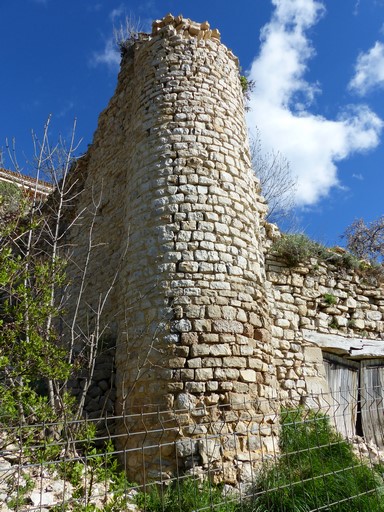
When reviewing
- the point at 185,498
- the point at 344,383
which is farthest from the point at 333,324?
the point at 185,498

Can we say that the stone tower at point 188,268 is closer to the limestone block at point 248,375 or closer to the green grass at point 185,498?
the limestone block at point 248,375

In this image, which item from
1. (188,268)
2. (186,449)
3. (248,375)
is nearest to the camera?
(186,449)

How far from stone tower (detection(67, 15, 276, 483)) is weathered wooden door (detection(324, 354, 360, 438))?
2.10 metres

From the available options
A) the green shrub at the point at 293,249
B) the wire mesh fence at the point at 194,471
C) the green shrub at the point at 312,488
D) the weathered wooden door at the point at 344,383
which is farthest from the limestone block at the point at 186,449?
the green shrub at the point at 293,249

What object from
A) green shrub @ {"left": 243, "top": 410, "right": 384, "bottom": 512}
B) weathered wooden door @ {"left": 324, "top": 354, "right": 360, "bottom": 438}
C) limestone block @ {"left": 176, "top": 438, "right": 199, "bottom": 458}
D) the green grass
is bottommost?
the green grass

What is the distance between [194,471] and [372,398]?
435cm

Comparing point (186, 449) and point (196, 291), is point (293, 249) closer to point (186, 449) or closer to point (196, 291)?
point (196, 291)

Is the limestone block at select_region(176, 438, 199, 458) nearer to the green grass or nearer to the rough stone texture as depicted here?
the rough stone texture

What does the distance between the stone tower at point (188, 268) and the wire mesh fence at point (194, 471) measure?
0.03m

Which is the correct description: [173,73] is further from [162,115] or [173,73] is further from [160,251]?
[160,251]

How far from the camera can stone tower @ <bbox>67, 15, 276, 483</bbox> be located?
192 inches

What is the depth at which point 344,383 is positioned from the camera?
7457 mm

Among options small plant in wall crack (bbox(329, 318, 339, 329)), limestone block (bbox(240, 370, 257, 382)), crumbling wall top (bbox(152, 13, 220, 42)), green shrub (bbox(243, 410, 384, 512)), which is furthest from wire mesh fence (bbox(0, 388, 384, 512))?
crumbling wall top (bbox(152, 13, 220, 42))

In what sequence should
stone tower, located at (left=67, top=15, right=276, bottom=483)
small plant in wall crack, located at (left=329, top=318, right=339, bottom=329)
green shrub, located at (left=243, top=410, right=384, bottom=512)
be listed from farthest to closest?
small plant in wall crack, located at (left=329, top=318, right=339, bottom=329), stone tower, located at (left=67, top=15, right=276, bottom=483), green shrub, located at (left=243, top=410, right=384, bottom=512)
